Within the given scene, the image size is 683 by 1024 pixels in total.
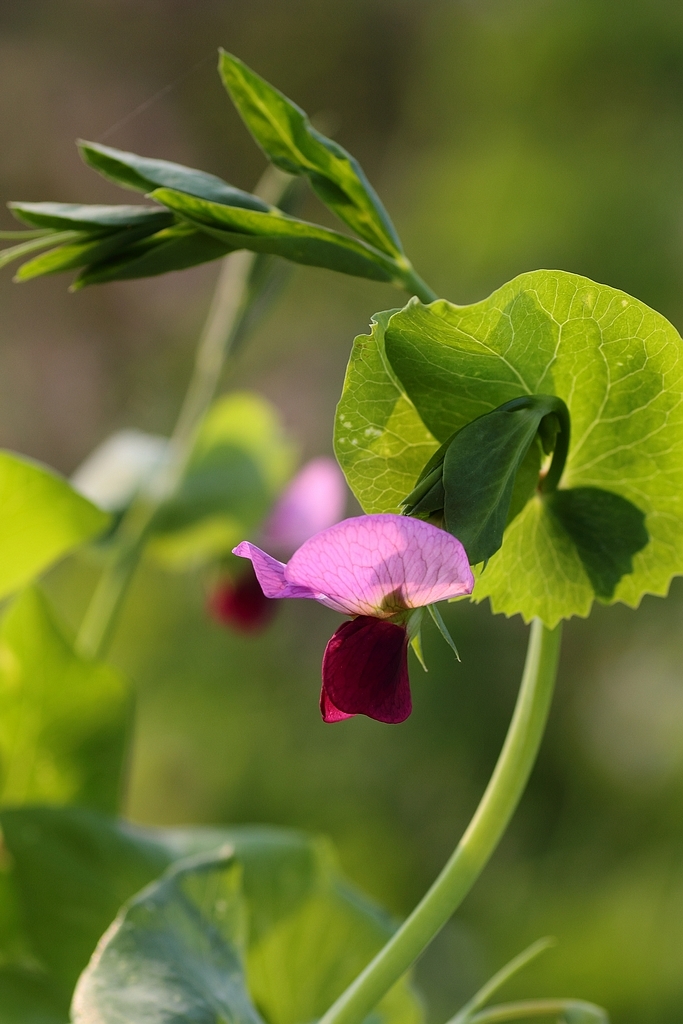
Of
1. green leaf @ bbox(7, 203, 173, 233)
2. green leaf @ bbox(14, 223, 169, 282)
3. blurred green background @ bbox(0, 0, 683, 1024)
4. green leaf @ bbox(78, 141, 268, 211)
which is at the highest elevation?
green leaf @ bbox(78, 141, 268, 211)

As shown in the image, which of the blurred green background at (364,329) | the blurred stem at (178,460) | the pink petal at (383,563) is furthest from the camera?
the blurred green background at (364,329)

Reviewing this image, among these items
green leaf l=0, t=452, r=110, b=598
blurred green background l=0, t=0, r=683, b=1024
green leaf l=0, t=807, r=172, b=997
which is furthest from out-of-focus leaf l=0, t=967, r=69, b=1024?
blurred green background l=0, t=0, r=683, b=1024

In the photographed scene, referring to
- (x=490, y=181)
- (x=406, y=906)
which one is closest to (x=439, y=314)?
(x=406, y=906)

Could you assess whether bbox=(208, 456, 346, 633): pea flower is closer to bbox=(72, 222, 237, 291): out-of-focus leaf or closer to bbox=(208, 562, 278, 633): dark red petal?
bbox=(208, 562, 278, 633): dark red petal

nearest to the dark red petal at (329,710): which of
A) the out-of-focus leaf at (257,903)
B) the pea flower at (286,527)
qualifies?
the out-of-focus leaf at (257,903)

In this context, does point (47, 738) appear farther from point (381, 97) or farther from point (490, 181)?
point (381, 97)

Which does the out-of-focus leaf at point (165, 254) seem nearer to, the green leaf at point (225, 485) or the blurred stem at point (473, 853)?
the blurred stem at point (473, 853)
